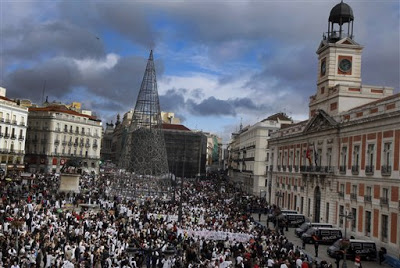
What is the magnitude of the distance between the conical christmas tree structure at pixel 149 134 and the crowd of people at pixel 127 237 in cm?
367

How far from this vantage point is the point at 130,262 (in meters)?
22.0

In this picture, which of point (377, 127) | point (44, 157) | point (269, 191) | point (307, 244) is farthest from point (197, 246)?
point (44, 157)

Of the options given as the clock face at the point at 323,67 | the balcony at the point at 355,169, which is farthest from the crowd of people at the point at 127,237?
the clock face at the point at 323,67

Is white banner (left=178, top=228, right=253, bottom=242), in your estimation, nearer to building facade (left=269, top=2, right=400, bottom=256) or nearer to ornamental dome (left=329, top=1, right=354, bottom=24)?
building facade (left=269, top=2, right=400, bottom=256)

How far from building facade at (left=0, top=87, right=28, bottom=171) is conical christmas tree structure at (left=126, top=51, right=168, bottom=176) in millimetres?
31294

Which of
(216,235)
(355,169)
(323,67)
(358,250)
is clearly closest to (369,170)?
(355,169)

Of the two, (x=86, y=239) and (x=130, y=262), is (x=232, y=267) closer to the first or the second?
(x=130, y=262)

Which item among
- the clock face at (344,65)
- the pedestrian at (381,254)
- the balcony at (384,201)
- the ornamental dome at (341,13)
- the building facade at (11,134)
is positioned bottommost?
the pedestrian at (381,254)

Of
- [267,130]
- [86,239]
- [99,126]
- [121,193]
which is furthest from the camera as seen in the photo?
[99,126]

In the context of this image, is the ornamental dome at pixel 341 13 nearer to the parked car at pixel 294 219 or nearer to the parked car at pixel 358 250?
the parked car at pixel 294 219

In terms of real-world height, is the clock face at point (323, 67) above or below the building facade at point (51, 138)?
above

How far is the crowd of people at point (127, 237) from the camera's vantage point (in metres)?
22.2

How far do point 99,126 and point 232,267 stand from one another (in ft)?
258

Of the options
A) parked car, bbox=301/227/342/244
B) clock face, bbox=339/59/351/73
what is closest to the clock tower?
clock face, bbox=339/59/351/73
